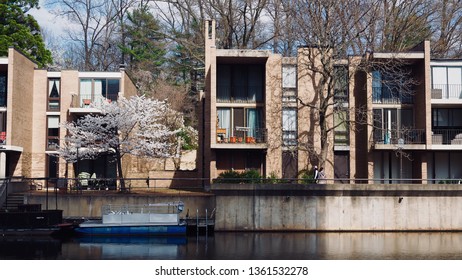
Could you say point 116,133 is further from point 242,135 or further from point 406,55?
point 406,55

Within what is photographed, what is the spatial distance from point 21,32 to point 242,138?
27197 millimetres

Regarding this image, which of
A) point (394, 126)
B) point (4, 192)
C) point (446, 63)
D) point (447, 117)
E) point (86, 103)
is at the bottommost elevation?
point (4, 192)

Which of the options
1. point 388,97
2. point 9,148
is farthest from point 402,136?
point 9,148

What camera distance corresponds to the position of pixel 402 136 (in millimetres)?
42625

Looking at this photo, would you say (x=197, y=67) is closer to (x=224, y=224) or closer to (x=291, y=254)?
(x=224, y=224)

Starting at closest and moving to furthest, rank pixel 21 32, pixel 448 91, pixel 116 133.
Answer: pixel 448 91 < pixel 116 133 < pixel 21 32

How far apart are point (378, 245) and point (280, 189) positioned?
23.2ft

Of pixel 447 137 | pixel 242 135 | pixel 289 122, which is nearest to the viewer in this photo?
pixel 242 135

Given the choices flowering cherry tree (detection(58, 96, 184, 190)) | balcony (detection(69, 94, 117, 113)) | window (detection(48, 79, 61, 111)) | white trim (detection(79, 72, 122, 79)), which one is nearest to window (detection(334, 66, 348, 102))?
flowering cherry tree (detection(58, 96, 184, 190))

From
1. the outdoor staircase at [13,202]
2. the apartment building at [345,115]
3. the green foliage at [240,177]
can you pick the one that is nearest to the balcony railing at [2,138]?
the outdoor staircase at [13,202]

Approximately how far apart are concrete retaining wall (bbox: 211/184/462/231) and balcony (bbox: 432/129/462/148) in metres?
7.00

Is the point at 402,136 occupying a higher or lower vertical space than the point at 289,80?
lower

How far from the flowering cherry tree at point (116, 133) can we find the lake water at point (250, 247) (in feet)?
35.2

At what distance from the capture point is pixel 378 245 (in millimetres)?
31453
